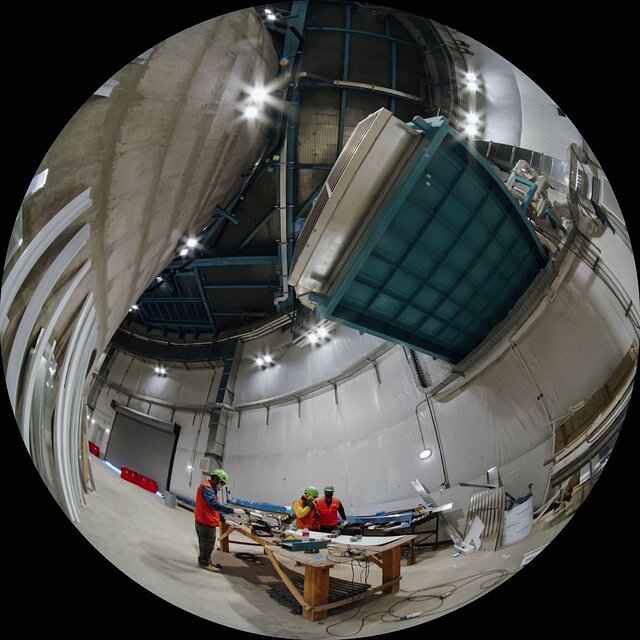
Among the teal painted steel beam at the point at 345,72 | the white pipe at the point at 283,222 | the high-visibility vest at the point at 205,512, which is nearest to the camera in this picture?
the teal painted steel beam at the point at 345,72

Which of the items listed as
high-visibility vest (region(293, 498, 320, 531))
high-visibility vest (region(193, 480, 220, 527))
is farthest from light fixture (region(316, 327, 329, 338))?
high-visibility vest (region(193, 480, 220, 527))

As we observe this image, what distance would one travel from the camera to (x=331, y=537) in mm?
3010

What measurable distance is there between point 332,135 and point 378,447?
77.6 inches

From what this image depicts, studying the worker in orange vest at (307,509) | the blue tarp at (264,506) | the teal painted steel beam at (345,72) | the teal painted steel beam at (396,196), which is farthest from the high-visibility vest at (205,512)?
the teal painted steel beam at (345,72)

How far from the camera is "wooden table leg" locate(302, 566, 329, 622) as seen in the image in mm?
3021

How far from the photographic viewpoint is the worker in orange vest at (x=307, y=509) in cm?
300

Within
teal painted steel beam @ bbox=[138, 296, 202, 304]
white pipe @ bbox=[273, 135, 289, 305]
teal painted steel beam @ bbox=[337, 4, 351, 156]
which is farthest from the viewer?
teal painted steel beam @ bbox=[138, 296, 202, 304]

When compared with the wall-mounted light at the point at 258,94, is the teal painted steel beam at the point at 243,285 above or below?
below

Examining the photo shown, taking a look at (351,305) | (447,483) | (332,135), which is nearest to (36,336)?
(351,305)

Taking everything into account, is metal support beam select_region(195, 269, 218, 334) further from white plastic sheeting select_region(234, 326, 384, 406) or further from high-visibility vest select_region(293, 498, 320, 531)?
high-visibility vest select_region(293, 498, 320, 531)

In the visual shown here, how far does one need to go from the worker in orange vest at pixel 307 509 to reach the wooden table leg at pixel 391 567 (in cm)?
49

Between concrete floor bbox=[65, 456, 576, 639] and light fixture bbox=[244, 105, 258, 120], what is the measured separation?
253cm

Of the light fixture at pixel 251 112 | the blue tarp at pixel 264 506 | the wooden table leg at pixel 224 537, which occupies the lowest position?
the wooden table leg at pixel 224 537

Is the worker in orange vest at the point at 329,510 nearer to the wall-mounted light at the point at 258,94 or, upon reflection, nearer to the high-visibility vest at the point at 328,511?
the high-visibility vest at the point at 328,511
